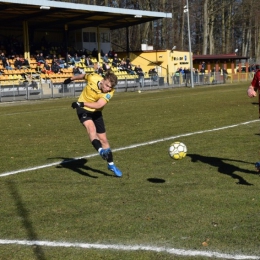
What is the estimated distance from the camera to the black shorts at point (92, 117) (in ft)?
27.1

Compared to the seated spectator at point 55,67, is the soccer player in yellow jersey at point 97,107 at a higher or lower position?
lower

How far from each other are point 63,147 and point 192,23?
69482mm

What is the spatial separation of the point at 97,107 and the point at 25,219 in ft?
8.42

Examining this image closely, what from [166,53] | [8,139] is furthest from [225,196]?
[166,53]

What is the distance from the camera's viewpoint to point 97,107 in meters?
7.94

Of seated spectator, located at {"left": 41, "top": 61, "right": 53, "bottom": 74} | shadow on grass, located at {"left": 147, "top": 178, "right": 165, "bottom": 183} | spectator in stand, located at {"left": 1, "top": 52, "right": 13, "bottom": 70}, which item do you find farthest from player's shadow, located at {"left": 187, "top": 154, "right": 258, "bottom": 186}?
seated spectator, located at {"left": 41, "top": 61, "right": 53, "bottom": 74}

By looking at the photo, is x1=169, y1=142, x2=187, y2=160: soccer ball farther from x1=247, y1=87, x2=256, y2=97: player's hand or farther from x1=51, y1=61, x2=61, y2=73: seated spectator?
x1=51, y1=61, x2=61, y2=73: seated spectator

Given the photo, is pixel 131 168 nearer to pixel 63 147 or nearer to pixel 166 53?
pixel 63 147

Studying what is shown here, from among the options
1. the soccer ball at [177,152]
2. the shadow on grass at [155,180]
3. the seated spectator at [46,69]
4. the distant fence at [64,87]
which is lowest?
the shadow on grass at [155,180]

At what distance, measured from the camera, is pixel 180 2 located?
70250mm

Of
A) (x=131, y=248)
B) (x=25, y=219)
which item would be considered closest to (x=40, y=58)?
(x=25, y=219)

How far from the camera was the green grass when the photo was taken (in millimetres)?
5012

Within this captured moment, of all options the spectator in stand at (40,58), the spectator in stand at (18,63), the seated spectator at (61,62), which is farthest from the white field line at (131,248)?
the seated spectator at (61,62)

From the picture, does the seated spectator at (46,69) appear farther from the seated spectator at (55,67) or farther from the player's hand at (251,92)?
the player's hand at (251,92)
